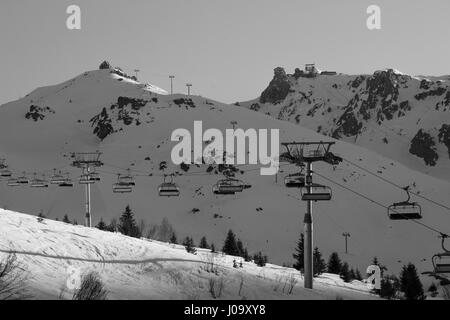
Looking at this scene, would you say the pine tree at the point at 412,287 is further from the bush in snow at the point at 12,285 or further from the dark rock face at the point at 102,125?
the dark rock face at the point at 102,125

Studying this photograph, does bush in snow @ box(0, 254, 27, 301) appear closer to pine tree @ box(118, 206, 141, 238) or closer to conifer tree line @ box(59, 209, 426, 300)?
conifer tree line @ box(59, 209, 426, 300)

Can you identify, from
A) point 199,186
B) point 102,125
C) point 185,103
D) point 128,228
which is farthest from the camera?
point 185,103

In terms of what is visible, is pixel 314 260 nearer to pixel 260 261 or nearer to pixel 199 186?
pixel 260 261

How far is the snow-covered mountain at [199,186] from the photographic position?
282ft

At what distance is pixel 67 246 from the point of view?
17672mm

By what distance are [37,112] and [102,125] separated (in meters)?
32.6

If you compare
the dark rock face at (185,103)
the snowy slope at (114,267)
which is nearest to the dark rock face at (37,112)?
the dark rock face at (185,103)

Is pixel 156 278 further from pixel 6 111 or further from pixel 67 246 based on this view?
pixel 6 111

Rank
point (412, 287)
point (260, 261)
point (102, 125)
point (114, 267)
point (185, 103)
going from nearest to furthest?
point (114, 267)
point (260, 261)
point (412, 287)
point (102, 125)
point (185, 103)

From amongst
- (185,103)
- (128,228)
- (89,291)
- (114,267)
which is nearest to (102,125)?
(185,103)

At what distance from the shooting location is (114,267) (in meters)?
17.1

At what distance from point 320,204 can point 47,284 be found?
283 ft

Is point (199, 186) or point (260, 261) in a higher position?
point (260, 261)

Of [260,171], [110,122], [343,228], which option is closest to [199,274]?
[343,228]
